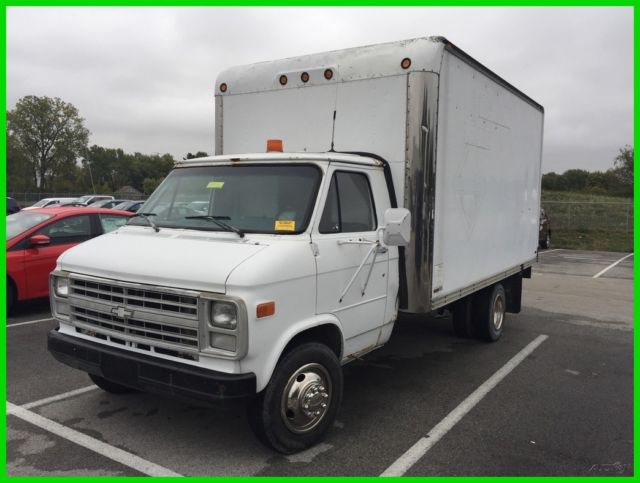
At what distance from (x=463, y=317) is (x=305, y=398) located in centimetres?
383

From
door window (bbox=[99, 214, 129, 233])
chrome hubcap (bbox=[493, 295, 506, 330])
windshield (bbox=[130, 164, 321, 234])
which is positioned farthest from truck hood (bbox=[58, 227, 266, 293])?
door window (bbox=[99, 214, 129, 233])

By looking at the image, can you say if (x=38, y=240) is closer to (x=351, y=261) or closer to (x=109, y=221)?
(x=109, y=221)

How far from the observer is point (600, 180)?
65625mm

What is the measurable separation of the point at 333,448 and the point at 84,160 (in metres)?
75.8

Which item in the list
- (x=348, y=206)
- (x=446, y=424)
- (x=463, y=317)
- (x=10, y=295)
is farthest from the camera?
(x=10, y=295)

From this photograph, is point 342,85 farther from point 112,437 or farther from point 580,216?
point 580,216

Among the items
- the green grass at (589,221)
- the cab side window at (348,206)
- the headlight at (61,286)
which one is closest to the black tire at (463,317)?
the cab side window at (348,206)

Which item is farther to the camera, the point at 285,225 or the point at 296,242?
the point at 285,225

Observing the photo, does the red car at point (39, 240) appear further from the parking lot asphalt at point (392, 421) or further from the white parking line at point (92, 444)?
the white parking line at point (92, 444)

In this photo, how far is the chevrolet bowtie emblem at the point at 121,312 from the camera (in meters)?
3.77

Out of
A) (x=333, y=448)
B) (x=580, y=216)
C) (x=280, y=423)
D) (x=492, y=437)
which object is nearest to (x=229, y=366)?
(x=280, y=423)

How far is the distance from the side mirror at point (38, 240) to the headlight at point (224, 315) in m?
5.43

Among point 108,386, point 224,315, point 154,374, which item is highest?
point 224,315

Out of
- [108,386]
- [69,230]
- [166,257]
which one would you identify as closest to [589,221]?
[69,230]
